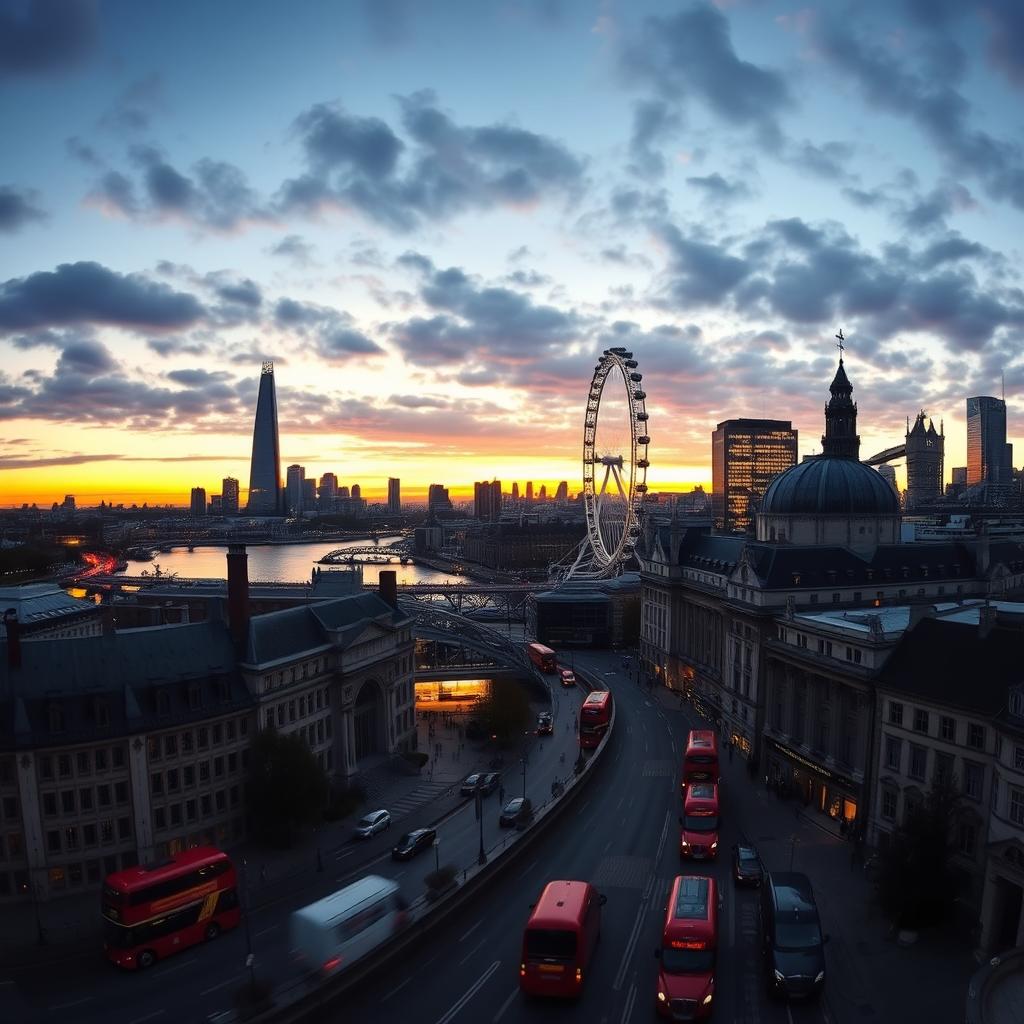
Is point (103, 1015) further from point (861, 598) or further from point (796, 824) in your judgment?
point (861, 598)

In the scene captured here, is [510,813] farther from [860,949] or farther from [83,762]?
[83,762]

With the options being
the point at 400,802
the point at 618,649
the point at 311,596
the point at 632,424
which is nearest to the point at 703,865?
the point at 400,802

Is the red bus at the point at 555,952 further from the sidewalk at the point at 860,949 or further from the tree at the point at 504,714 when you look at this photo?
the tree at the point at 504,714

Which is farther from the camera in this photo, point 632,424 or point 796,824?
point 632,424

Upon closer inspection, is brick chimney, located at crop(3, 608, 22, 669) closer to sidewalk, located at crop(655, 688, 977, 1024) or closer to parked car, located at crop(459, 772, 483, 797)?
parked car, located at crop(459, 772, 483, 797)

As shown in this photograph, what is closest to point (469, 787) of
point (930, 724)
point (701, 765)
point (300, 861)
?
point (300, 861)

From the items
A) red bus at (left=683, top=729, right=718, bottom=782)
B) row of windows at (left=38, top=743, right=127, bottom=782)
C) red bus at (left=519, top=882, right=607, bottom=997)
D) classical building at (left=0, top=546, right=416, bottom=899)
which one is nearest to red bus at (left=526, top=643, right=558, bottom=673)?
classical building at (left=0, top=546, right=416, bottom=899)

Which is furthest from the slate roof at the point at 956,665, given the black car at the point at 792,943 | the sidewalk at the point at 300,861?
the sidewalk at the point at 300,861
